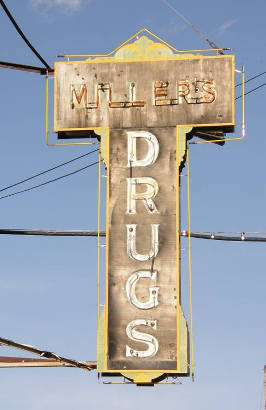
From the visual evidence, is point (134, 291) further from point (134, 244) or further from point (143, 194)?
point (143, 194)

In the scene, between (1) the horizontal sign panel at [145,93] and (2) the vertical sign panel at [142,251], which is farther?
(1) the horizontal sign panel at [145,93]

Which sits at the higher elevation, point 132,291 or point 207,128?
point 207,128

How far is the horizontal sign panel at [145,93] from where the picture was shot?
40.1 metres

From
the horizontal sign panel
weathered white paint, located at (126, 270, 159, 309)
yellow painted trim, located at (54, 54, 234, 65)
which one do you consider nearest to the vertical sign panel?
weathered white paint, located at (126, 270, 159, 309)

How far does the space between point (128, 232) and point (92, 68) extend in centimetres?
568

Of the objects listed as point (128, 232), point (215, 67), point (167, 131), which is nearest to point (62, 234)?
point (128, 232)

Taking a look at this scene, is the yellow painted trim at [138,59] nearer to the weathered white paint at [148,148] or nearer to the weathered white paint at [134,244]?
the weathered white paint at [148,148]

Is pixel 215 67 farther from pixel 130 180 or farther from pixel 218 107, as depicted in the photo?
pixel 130 180

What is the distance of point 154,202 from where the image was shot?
3884 centimetres

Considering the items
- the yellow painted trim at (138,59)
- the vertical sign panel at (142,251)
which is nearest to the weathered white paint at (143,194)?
the vertical sign panel at (142,251)

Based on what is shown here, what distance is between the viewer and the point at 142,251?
126ft

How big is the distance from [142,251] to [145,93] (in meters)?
5.25

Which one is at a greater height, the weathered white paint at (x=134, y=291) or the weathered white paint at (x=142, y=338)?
the weathered white paint at (x=134, y=291)

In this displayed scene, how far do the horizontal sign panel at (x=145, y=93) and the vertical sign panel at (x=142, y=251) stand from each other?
24.3 inches
